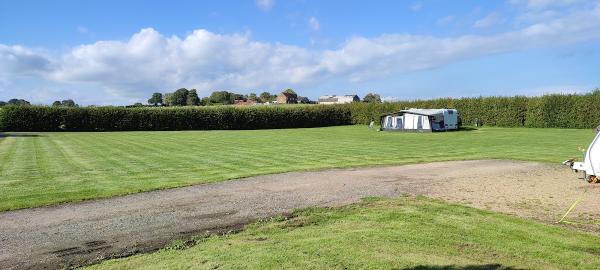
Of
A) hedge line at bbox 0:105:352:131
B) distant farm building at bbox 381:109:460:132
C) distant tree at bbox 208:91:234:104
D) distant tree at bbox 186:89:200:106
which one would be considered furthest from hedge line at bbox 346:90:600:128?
distant tree at bbox 208:91:234:104

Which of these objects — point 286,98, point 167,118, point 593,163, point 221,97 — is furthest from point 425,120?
point 221,97

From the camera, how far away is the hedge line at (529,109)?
45.5 meters

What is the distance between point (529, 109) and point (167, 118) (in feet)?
137

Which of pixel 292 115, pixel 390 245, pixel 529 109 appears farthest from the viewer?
pixel 292 115

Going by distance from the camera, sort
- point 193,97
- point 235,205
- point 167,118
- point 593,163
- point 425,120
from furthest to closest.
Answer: point 193,97
point 167,118
point 425,120
point 593,163
point 235,205

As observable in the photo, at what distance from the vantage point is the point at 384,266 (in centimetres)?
626

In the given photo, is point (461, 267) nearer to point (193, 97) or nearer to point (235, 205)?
point (235, 205)

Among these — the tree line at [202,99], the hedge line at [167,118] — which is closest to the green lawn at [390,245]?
the hedge line at [167,118]

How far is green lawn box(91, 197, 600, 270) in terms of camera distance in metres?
6.45

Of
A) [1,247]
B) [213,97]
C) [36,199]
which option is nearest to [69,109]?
[36,199]

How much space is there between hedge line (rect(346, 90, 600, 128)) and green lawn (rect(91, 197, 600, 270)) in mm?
43121

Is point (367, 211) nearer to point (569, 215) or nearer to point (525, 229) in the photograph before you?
point (525, 229)

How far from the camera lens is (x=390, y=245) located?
7.23 meters

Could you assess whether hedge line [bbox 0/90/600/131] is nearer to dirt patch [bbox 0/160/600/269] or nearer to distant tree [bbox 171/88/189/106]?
dirt patch [bbox 0/160/600/269]
